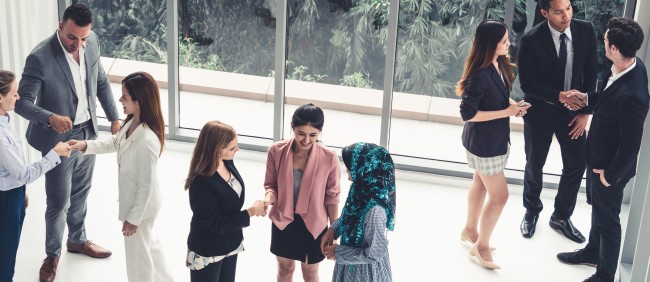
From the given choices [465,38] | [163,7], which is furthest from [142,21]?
[465,38]

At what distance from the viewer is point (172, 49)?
303 inches

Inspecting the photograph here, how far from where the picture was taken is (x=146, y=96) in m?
4.71

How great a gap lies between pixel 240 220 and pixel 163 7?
3.69m

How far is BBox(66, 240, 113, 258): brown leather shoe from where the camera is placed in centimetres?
587

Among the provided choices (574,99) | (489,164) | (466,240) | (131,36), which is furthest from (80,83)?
(574,99)

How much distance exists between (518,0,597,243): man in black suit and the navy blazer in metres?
0.57

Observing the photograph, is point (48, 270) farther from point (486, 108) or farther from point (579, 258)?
point (579, 258)

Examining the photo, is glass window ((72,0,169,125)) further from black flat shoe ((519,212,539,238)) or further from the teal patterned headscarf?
the teal patterned headscarf

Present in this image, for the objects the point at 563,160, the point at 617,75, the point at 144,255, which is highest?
the point at 617,75

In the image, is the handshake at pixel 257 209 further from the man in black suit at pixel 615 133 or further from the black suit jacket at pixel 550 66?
the black suit jacket at pixel 550 66

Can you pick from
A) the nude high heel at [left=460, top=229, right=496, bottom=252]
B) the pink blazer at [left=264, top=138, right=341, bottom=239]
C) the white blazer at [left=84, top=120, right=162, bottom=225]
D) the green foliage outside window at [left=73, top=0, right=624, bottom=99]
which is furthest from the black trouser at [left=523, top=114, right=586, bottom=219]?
the white blazer at [left=84, top=120, right=162, bottom=225]

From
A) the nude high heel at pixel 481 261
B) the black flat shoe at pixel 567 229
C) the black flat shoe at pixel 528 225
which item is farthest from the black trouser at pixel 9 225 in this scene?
the black flat shoe at pixel 567 229

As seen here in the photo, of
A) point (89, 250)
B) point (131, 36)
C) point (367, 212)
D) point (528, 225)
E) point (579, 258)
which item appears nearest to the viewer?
point (367, 212)

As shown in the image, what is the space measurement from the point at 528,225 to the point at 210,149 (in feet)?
9.88
